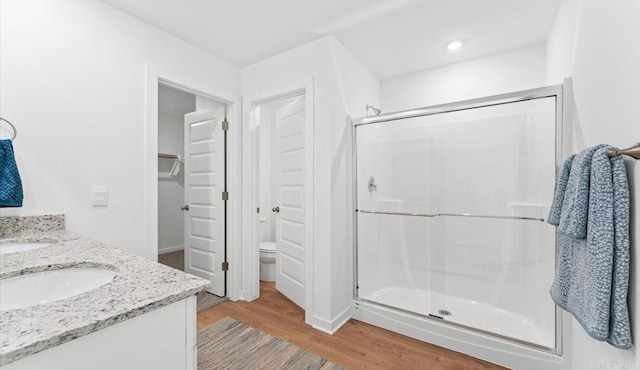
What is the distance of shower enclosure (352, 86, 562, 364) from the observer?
74.8 inches

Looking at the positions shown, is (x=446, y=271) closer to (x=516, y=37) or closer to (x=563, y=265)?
(x=563, y=265)

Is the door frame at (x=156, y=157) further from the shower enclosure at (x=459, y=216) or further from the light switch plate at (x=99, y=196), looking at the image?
the shower enclosure at (x=459, y=216)

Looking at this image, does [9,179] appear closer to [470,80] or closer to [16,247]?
[16,247]

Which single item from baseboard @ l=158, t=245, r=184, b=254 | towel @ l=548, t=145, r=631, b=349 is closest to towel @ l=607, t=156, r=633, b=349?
towel @ l=548, t=145, r=631, b=349

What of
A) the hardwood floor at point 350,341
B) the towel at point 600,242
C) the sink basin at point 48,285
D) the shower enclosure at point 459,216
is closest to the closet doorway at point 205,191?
the hardwood floor at point 350,341

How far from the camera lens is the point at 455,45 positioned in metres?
2.36

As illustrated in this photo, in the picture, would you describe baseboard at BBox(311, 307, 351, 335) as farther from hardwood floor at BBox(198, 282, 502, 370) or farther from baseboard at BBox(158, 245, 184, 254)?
baseboard at BBox(158, 245, 184, 254)

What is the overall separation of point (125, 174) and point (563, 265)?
2614mm

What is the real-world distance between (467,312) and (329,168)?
1.61 m

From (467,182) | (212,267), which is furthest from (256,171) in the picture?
(467,182)

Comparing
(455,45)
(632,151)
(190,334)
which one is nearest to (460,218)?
(455,45)

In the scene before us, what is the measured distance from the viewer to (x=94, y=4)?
69.4 inches

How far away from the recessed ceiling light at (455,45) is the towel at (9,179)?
3.07m

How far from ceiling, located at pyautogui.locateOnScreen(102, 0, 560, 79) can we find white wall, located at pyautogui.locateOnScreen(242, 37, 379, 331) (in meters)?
0.17
